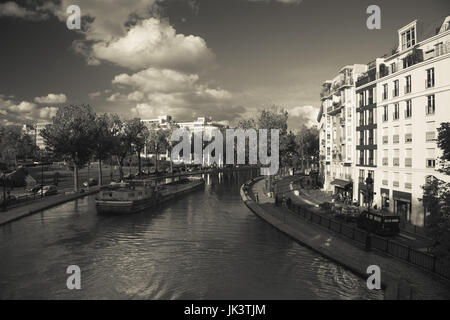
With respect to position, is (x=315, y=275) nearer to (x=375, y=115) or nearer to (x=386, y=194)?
(x=386, y=194)

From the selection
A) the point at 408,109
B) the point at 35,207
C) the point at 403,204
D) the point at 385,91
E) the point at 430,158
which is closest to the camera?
the point at 430,158

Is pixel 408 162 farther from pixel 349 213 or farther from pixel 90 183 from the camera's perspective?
pixel 90 183

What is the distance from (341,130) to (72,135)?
150 feet

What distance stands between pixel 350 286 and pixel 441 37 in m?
27.4

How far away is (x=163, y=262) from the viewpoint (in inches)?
914

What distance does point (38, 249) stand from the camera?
2586 cm

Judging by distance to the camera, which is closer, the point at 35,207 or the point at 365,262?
the point at 365,262

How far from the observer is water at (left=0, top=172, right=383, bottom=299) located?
18312 mm

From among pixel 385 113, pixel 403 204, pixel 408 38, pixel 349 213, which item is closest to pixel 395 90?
pixel 385 113

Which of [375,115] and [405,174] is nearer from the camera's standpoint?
[405,174]

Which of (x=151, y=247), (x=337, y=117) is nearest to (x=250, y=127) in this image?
(x=337, y=117)

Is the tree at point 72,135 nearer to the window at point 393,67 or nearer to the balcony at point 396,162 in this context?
the balcony at point 396,162

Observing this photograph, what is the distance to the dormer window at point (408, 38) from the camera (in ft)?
124

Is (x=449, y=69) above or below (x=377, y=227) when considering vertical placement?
above
